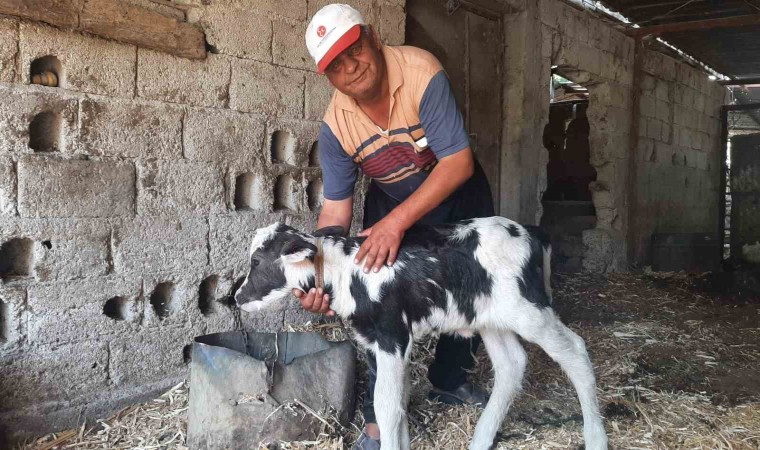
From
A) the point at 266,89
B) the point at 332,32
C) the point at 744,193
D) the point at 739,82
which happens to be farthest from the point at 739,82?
the point at 332,32

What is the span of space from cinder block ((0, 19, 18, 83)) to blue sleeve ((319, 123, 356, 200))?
170cm

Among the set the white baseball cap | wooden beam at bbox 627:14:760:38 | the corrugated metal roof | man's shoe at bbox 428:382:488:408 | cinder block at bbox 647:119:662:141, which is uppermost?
the corrugated metal roof

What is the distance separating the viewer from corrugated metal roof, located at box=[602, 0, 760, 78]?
8859 mm

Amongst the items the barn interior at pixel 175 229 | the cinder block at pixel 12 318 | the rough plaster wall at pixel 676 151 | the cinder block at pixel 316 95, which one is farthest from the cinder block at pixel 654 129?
the cinder block at pixel 12 318

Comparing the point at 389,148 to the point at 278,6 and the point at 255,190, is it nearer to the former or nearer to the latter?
the point at 255,190

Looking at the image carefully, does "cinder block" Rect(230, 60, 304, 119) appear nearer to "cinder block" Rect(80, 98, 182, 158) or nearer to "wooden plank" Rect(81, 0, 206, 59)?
"wooden plank" Rect(81, 0, 206, 59)

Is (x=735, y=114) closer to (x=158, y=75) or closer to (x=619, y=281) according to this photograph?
(x=619, y=281)

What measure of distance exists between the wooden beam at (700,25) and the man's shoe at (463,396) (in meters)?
6.93

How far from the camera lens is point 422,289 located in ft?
10.4

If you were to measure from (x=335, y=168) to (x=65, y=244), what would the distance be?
162cm

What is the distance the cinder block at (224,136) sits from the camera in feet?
13.7

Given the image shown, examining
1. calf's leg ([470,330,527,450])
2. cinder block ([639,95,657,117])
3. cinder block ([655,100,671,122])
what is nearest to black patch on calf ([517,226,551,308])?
calf's leg ([470,330,527,450])

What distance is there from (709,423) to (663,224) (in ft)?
24.9

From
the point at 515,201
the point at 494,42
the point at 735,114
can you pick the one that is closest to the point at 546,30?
the point at 494,42
